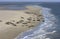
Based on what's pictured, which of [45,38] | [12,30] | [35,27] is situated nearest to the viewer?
[45,38]

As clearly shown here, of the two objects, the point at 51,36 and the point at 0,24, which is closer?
the point at 51,36

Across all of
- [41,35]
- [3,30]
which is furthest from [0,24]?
[41,35]

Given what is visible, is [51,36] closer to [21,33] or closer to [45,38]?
[45,38]

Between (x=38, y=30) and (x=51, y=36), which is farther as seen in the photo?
(x=38, y=30)

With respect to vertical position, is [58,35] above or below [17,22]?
below

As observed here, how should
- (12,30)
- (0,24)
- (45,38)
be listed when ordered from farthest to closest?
(0,24), (12,30), (45,38)

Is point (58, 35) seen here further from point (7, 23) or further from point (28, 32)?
point (7, 23)

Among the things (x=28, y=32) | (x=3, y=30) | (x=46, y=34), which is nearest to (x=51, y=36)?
(x=46, y=34)

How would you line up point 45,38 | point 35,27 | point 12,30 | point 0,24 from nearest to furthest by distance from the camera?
point 45,38
point 12,30
point 0,24
point 35,27

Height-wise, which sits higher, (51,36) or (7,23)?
(7,23)
